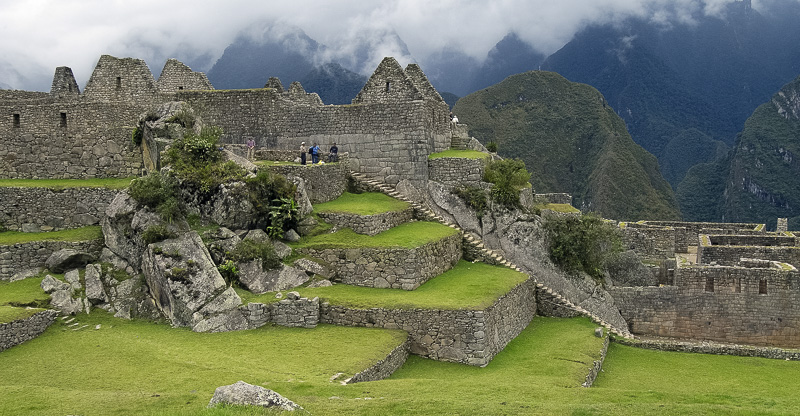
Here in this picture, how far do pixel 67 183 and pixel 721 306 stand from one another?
20.9 m

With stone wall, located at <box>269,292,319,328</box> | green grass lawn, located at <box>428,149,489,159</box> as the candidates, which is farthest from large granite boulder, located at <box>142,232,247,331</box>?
green grass lawn, located at <box>428,149,489,159</box>

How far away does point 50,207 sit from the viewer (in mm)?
19797

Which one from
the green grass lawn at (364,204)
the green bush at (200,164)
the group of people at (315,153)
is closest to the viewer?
the green bush at (200,164)

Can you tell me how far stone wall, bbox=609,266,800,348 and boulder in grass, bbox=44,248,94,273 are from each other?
16.3m

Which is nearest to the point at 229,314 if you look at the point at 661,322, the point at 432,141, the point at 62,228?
the point at 62,228

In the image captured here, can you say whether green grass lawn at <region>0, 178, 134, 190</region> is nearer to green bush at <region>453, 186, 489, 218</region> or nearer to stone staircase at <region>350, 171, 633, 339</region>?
stone staircase at <region>350, 171, 633, 339</region>

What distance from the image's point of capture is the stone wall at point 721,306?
22.5 meters

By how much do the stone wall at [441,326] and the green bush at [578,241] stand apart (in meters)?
7.38

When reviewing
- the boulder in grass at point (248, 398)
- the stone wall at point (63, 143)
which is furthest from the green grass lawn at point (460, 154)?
the boulder in grass at point (248, 398)

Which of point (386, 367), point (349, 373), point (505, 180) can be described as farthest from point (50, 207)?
point (505, 180)

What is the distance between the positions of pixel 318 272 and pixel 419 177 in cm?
665

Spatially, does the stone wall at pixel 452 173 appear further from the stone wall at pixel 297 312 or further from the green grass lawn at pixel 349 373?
the stone wall at pixel 297 312

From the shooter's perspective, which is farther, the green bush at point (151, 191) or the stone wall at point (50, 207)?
the stone wall at point (50, 207)

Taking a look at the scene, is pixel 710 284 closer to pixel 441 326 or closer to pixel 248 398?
pixel 441 326
